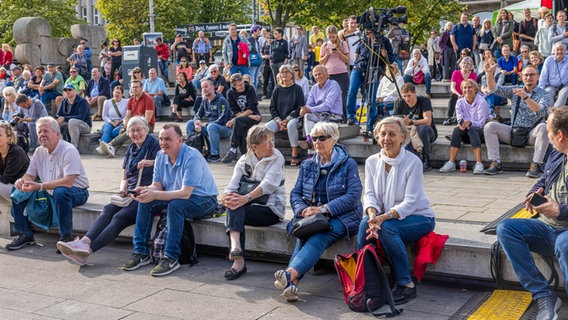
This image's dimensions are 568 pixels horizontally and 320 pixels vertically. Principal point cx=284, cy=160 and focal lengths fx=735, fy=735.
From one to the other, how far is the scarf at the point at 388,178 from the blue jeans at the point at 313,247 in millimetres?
434

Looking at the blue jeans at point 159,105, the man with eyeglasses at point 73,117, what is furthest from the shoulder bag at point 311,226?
the blue jeans at point 159,105

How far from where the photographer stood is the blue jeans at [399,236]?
5.58 metres

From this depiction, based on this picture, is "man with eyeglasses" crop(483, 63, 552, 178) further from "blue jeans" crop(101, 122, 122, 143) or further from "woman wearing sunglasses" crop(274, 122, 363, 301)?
"blue jeans" crop(101, 122, 122, 143)

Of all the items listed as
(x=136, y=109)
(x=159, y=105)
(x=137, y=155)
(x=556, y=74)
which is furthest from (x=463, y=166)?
(x=159, y=105)

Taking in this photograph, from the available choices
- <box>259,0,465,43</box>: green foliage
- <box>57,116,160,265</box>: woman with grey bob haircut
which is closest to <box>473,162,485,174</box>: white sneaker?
<box>57,116,160,265</box>: woman with grey bob haircut

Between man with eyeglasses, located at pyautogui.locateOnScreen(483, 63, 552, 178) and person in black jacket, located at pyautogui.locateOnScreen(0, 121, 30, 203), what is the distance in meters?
6.02

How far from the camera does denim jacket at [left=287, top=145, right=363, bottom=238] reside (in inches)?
239

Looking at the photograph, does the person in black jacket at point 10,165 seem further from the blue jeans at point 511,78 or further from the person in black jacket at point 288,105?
the blue jeans at point 511,78

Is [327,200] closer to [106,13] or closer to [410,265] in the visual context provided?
[410,265]

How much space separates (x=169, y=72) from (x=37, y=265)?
16.8 meters

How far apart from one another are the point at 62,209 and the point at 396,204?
145 inches

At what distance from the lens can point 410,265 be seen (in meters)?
5.91

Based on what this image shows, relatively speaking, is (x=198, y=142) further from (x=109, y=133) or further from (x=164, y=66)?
(x=164, y=66)

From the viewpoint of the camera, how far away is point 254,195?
6602mm
